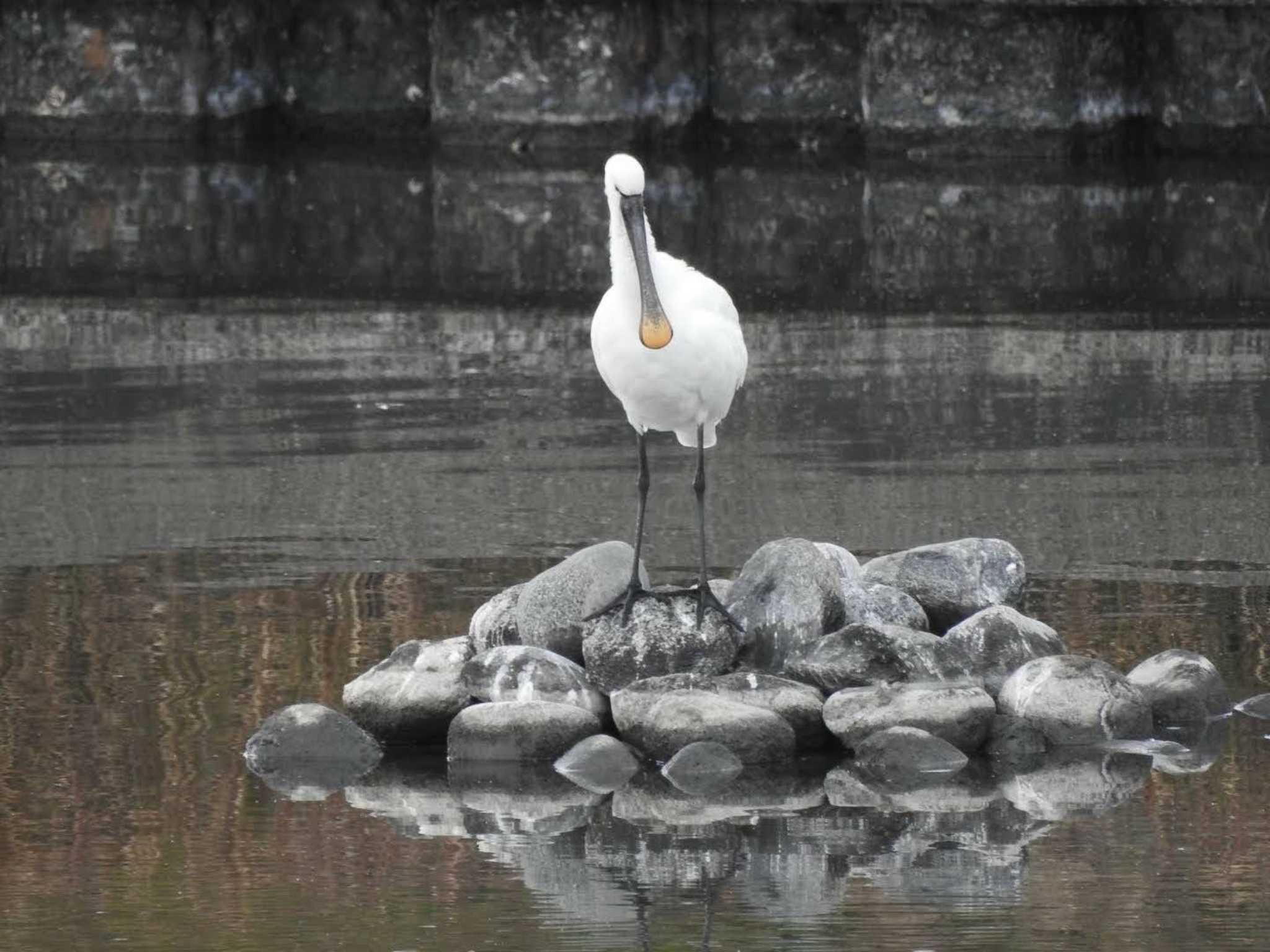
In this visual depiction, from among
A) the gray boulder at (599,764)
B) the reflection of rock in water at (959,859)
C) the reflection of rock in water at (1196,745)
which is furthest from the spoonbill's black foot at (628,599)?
the reflection of rock in water at (1196,745)

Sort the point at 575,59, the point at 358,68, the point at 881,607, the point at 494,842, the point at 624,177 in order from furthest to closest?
the point at 358,68
the point at 575,59
the point at 881,607
the point at 624,177
the point at 494,842

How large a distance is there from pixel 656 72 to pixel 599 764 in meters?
18.7

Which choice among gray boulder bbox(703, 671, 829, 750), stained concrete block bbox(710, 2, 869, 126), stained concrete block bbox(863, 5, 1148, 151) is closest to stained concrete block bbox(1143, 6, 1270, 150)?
stained concrete block bbox(863, 5, 1148, 151)

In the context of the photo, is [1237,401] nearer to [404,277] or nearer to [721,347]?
[721,347]

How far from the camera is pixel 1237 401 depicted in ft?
45.9

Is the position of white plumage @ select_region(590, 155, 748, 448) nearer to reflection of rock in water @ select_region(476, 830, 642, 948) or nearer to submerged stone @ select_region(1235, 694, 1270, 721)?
reflection of rock in water @ select_region(476, 830, 642, 948)

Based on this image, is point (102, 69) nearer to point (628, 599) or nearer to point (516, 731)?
point (628, 599)

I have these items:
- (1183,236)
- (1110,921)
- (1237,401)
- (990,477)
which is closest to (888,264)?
(1183,236)

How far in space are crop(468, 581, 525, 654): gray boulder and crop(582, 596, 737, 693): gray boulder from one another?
0.32 meters

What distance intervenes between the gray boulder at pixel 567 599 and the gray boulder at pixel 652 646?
5.8 inches

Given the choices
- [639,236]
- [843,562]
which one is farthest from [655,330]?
[843,562]

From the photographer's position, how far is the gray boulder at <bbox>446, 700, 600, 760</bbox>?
860cm

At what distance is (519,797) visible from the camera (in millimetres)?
8234

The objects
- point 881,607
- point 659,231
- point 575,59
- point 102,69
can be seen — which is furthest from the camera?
point 102,69
